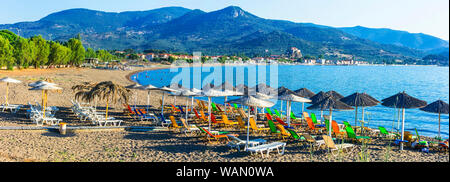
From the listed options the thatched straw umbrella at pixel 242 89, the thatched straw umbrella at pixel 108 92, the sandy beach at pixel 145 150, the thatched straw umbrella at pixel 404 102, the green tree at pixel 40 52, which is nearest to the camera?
the sandy beach at pixel 145 150

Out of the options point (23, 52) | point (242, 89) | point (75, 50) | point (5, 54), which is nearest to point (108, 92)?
point (242, 89)

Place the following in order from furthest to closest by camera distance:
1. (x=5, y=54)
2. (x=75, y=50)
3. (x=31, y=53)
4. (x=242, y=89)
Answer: (x=75, y=50), (x=31, y=53), (x=5, y=54), (x=242, y=89)

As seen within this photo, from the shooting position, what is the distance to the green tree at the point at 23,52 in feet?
133

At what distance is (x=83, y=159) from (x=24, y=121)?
5350 millimetres

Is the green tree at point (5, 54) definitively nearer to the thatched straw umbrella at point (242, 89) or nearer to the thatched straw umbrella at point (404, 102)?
the thatched straw umbrella at point (242, 89)

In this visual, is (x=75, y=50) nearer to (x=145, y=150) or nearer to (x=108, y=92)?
(x=108, y=92)

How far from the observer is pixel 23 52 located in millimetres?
40844

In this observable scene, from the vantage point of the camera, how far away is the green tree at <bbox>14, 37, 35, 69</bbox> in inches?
1596

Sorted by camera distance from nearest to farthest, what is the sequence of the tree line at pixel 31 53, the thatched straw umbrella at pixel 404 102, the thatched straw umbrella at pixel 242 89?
the thatched straw umbrella at pixel 404 102 < the thatched straw umbrella at pixel 242 89 < the tree line at pixel 31 53

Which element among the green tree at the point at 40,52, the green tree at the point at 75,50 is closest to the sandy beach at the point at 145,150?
the green tree at the point at 40,52
